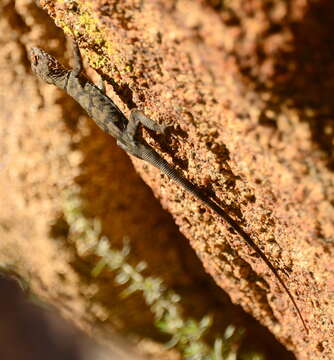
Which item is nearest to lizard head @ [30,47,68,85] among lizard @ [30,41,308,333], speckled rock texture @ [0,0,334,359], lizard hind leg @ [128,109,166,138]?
lizard @ [30,41,308,333]

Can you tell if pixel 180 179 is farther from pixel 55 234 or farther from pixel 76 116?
pixel 55 234

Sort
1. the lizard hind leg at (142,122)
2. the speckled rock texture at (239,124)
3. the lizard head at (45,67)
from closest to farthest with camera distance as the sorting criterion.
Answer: the speckled rock texture at (239,124), the lizard hind leg at (142,122), the lizard head at (45,67)

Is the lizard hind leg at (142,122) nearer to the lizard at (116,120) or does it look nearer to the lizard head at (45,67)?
the lizard at (116,120)

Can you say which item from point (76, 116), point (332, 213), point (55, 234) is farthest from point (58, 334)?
point (332, 213)

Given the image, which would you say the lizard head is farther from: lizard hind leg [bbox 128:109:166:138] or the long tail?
the long tail

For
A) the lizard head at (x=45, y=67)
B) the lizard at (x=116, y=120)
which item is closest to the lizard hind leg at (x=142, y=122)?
the lizard at (x=116, y=120)

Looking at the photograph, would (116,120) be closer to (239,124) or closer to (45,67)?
(45,67)

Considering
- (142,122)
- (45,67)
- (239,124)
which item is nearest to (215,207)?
(142,122)
